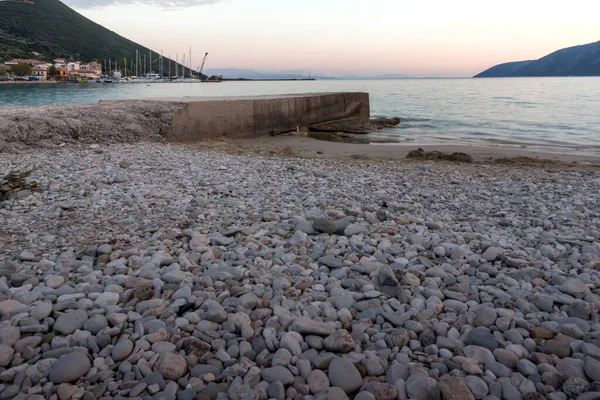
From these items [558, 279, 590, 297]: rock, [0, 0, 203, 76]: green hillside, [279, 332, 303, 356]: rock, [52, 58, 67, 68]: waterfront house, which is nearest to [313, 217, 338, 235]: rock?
[279, 332, 303, 356]: rock

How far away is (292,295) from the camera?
2705 millimetres

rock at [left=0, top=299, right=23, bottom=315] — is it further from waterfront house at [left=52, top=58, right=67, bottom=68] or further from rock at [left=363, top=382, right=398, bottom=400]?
waterfront house at [left=52, top=58, right=67, bottom=68]

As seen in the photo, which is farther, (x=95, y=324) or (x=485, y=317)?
(x=485, y=317)

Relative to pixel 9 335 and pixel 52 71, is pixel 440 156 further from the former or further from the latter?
pixel 52 71

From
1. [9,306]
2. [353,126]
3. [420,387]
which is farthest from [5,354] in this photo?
[353,126]

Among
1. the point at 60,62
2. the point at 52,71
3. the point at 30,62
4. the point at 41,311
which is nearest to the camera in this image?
the point at 41,311

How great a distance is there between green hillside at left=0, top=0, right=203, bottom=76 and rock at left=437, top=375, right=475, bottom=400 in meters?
94.7

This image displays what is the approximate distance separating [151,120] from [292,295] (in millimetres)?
7713

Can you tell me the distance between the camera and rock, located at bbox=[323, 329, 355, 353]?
2164 millimetres

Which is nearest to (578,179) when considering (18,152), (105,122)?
(105,122)

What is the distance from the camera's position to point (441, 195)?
5.42 metres

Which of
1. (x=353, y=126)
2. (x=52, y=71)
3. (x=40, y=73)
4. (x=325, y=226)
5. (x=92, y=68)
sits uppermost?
(x=92, y=68)

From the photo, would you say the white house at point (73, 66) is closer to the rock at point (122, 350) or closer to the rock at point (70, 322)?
the rock at point (70, 322)

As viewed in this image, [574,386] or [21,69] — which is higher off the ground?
[21,69]
